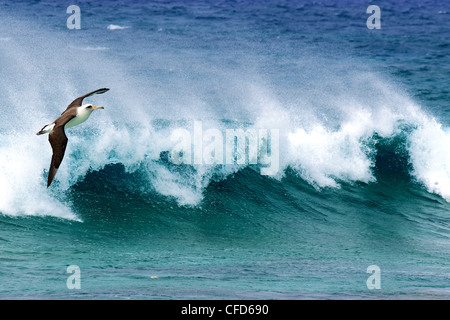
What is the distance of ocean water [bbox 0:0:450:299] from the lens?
11.1 metres

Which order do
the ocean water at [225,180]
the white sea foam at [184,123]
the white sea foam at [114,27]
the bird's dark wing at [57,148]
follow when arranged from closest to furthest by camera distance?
the bird's dark wing at [57,148] < the ocean water at [225,180] < the white sea foam at [184,123] < the white sea foam at [114,27]

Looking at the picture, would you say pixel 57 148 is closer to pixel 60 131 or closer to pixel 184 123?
pixel 60 131

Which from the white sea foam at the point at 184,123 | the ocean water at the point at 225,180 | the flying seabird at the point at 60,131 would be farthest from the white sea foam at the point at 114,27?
the flying seabird at the point at 60,131

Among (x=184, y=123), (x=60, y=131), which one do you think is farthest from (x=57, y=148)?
(x=184, y=123)

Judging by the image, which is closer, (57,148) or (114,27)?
(57,148)

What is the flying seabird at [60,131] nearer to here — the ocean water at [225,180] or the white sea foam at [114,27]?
the ocean water at [225,180]

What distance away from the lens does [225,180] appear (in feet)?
54.8

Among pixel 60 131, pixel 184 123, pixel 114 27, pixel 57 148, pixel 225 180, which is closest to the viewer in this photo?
pixel 57 148

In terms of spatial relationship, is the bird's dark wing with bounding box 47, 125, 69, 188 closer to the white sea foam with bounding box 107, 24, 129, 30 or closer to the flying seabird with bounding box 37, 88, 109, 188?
the flying seabird with bounding box 37, 88, 109, 188

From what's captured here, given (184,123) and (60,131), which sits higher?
(184,123)

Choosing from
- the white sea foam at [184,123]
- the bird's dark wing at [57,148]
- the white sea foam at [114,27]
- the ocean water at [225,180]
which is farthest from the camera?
the white sea foam at [114,27]

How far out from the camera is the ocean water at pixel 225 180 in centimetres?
1108
